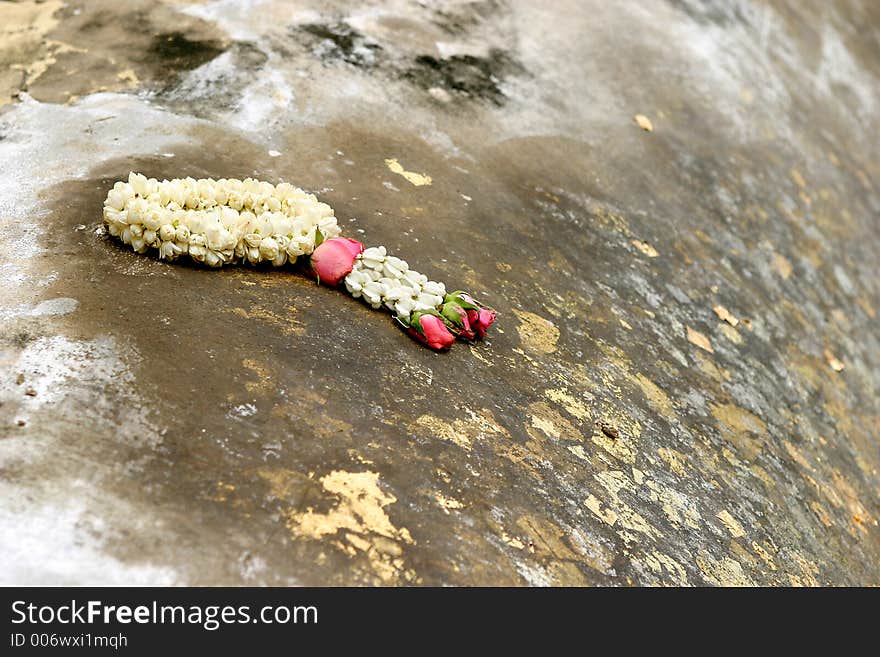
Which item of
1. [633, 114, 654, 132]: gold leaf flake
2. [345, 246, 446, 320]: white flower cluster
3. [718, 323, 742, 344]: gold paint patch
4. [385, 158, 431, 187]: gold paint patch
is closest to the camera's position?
[345, 246, 446, 320]: white flower cluster

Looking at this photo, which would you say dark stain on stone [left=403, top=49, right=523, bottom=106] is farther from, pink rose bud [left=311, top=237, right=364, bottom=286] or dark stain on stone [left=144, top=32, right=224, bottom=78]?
pink rose bud [left=311, top=237, right=364, bottom=286]

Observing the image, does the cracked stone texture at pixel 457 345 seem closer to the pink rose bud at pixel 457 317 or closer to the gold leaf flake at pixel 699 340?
the gold leaf flake at pixel 699 340

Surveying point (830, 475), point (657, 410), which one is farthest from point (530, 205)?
point (830, 475)

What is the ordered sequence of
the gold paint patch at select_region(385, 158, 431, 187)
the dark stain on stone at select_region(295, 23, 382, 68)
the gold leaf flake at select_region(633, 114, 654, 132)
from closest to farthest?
the gold paint patch at select_region(385, 158, 431, 187) → the dark stain on stone at select_region(295, 23, 382, 68) → the gold leaf flake at select_region(633, 114, 654, 132)

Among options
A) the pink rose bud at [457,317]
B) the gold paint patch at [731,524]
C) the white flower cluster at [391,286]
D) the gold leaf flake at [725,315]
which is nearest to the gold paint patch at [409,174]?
the white flower cluster at [391,286]

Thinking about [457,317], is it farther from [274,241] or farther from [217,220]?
[217,220]

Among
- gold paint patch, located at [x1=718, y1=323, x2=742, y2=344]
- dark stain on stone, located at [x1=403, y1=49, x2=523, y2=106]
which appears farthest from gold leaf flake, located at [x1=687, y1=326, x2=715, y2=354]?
dark stain on stone, located at [x1=403, y1=49, x2=523, y2=106]
